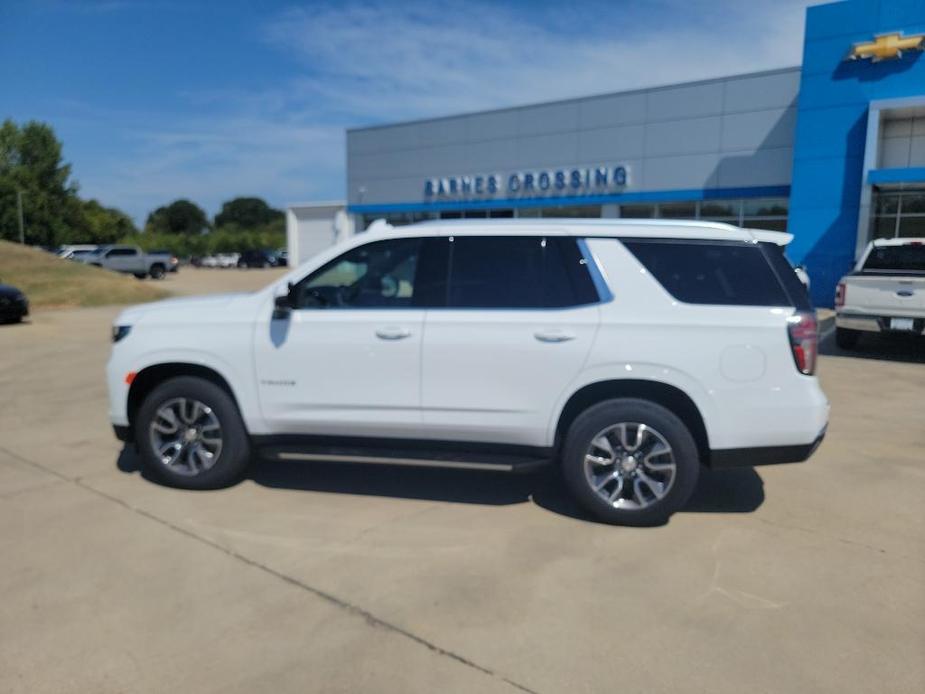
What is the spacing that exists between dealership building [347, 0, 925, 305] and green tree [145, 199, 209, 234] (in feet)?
309

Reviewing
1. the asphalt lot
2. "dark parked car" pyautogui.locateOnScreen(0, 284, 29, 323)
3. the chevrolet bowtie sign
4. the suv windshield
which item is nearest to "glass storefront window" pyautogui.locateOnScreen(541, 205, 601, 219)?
the chevrolet bowtie sign

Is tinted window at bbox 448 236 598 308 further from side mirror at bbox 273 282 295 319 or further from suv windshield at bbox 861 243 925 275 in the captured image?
suv windshield at bbox 861 243 925 275

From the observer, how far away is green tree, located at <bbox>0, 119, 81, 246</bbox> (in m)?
57.6

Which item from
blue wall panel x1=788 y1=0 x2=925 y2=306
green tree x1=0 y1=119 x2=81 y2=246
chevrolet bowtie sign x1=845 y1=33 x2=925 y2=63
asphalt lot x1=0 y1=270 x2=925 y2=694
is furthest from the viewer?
green tree x1=0 y1=119 x2=81 y2=246

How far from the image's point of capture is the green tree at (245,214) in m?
139

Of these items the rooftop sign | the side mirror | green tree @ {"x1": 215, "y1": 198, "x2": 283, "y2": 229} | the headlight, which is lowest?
the headlight

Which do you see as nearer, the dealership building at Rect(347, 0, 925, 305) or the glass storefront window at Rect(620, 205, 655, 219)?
the dealership building at Rect(347, 0, 925, 305)

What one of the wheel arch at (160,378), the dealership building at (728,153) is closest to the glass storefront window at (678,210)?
the dealership building at (728,153)

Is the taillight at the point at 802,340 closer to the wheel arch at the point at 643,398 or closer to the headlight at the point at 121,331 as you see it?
the wheel arch at the point at 643,398

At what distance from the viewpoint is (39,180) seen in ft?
198

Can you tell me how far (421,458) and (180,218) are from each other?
130 metres

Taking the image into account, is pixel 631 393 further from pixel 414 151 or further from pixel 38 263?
pixel 414 151

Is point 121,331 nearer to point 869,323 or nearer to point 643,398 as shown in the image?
point 643,398

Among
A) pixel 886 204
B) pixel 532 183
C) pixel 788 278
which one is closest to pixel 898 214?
pixel 886 204
